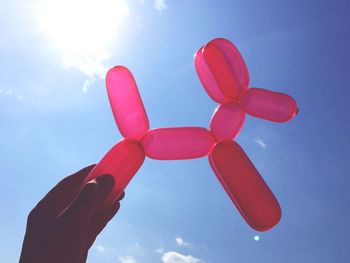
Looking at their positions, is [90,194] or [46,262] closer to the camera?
[46,262]

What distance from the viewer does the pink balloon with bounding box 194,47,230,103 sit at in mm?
4641

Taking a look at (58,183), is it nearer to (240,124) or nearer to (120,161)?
(120,161)

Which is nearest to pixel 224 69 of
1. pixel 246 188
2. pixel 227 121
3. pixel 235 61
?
pixel 235 61

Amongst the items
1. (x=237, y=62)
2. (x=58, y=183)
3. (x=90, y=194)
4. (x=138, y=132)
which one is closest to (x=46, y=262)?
(x=90, y=194)

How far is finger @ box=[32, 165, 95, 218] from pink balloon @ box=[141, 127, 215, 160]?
0.98m

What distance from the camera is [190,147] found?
171 inches

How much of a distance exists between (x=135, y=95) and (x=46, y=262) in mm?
2497

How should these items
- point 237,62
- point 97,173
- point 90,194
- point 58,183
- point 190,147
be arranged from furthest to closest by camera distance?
point 237,62 → point 190,147 → point 97,173 → point 58,183 → point 90,194

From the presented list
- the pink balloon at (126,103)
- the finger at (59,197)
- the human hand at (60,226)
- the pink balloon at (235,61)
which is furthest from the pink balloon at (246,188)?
the human hand at (60,226)

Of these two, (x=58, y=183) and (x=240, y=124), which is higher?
(x=240, y=124)

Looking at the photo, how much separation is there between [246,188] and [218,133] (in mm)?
736

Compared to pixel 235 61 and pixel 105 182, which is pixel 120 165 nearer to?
pixel 105 182

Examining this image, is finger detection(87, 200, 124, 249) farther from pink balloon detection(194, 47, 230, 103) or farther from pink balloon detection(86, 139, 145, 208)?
pink balloon detection(194, 47, 230, 103)

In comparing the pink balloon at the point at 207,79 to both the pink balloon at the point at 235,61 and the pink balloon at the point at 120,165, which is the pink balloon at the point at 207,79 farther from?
the pink balloon at the point at 120,165
